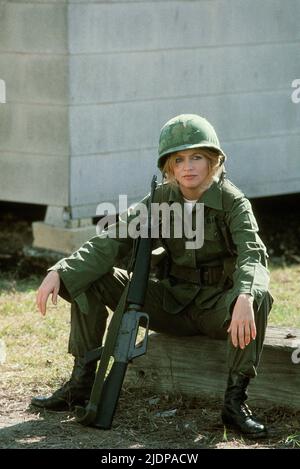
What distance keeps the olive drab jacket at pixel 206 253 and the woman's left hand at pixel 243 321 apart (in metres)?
0.11

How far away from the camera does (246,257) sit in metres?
4.84

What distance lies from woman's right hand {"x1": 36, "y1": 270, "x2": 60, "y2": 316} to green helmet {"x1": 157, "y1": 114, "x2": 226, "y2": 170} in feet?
2.39


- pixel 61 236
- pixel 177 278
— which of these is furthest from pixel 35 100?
pixel 177 278

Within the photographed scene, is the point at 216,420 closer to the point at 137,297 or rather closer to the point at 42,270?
the point at 137,297

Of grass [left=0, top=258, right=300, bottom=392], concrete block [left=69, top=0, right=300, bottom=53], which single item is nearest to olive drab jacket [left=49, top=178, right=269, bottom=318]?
grass [left=0, top=258, right=300, bottom=392]

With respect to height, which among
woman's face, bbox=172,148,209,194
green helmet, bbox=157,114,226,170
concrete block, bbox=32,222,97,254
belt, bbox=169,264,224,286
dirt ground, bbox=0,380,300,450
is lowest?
dirt ground, bbox=0,380,300,450

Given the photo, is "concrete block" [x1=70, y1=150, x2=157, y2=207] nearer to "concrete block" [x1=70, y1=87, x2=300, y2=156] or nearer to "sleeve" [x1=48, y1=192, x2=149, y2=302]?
"concrete block" [x1=70, y1=87, x2=300, y2=156]

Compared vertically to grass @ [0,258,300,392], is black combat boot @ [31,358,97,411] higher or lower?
lower

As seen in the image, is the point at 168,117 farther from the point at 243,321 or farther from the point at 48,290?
the point at 243,321

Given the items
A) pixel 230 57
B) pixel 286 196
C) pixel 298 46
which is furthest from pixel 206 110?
pixel 286 196

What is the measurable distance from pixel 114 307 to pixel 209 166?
78cm

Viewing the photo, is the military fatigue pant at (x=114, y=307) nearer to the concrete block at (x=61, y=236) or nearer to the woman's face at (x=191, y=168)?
the woman's face at (x=191, y=168)

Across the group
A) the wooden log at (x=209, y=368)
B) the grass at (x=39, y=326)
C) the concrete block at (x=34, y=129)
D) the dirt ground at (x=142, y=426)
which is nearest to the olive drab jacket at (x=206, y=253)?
the wooden log at (x=209, y=368)

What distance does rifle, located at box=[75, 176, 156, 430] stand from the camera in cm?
493
